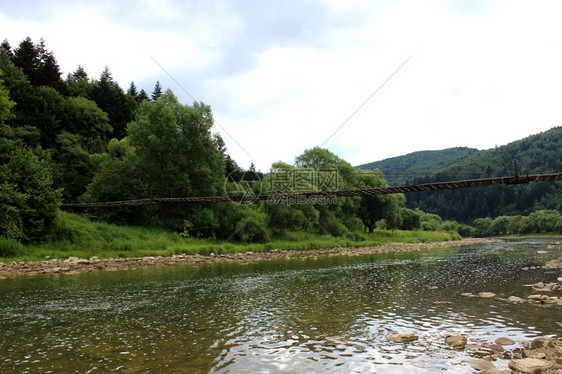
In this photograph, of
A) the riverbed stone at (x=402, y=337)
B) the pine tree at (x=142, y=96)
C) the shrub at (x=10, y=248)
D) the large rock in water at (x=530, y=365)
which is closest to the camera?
the large rock in water at (x=530, y=365)

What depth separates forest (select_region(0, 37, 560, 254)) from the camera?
24656 mm

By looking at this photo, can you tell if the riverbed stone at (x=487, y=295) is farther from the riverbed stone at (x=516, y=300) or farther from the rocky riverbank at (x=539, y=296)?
the riverbed stone at (x=516, y=300)

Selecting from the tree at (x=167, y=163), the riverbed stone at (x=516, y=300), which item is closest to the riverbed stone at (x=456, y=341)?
the riverbed stone at (x=516, y=300)

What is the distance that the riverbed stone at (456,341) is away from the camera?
21.0 feet

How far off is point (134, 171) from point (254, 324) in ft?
104

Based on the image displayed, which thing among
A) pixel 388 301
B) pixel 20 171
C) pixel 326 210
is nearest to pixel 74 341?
pixel 388 301

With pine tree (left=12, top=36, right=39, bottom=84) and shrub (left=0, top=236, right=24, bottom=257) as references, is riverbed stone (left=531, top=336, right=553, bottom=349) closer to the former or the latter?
shrub (left=0, top=236, right=24, bottom=257)

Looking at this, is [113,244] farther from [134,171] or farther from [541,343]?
[541,343]

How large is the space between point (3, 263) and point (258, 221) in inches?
863

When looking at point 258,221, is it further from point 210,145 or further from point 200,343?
point 200,343

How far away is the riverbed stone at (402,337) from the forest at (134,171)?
23839 millimetres

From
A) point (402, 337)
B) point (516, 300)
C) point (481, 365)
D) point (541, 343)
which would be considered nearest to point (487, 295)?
point (516, 300)

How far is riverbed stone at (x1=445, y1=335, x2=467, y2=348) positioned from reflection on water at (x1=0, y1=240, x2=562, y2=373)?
18 centimetres

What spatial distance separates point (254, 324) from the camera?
8.34m
